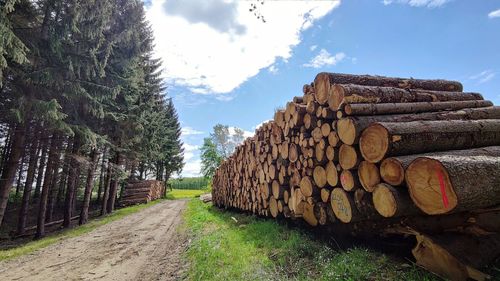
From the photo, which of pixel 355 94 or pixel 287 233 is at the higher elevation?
pixel 355 94

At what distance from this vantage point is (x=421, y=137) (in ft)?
11.6

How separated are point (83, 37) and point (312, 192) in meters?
10.7

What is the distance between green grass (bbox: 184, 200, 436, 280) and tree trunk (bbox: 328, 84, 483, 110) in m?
2.31

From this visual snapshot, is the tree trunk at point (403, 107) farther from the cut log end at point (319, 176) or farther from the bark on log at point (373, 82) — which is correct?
the cut log end at point (319, 176)

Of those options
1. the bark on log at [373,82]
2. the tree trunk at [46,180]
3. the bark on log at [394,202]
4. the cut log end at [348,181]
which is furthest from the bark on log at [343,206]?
the tree trunk at [46,180]

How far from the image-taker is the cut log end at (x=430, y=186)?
106 inches

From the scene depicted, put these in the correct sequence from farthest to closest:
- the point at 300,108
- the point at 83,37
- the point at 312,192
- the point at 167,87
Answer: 1. the point at 167,87
2. the point at 83,37
3. the point at 300,108
4. the point at 312,192

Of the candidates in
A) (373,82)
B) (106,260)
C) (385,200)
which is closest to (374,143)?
(385,200)

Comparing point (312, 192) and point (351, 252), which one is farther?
point (312, 192)

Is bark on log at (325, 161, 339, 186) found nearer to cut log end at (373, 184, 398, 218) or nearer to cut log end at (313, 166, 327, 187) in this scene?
cut log end at (313, 166, 327, 187)

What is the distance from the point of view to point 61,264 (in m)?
6.42

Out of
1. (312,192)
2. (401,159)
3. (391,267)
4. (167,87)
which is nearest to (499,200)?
(401,159)

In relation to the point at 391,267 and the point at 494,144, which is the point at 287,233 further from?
the point at 494,144

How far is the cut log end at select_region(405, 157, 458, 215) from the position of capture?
269 cm
